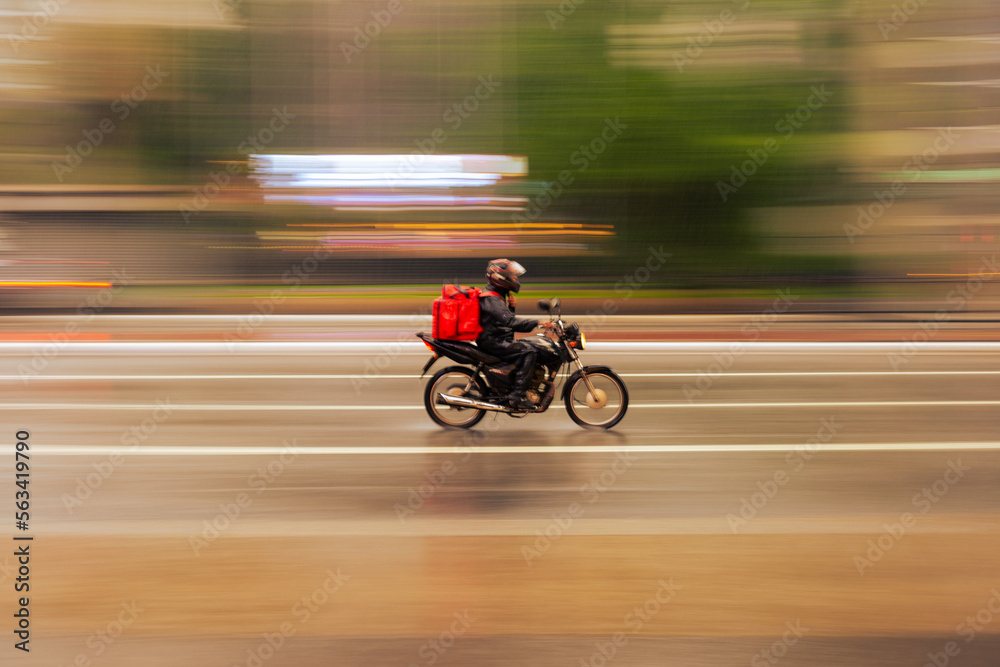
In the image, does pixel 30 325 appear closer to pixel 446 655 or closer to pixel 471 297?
pixel 471 297

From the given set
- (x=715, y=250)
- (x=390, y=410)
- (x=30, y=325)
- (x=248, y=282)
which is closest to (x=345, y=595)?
(x=390, y=410)

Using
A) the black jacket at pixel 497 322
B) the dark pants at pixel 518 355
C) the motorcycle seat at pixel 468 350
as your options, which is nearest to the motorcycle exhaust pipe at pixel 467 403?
the dark pants at pixel 518 355

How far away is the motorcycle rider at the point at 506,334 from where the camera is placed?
8.55 metres

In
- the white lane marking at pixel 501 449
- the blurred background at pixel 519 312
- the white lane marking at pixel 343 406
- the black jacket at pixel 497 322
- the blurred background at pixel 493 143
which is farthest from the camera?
the blurred background at pixel 493 143

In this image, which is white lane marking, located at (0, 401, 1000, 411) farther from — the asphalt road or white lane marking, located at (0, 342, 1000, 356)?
white lane marking, located at (0, 342, 1000, 356)

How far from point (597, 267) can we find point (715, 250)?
3.10 m

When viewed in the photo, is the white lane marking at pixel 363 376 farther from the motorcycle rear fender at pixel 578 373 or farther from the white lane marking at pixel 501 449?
the white lane marking at pixel 501 449

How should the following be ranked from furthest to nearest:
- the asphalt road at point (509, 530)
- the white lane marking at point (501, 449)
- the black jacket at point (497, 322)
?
1. the black jacket at point (497, 322)
2. the white lane marking at point (501, 449)
3. the asphalt road at point (509, 530)

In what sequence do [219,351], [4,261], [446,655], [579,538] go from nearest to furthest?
[446,655] → [579,538] → [219,351] → [4,261]

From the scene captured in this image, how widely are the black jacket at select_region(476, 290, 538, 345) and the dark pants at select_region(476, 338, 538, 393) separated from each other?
0.03 meters

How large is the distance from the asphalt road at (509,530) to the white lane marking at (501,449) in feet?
0.13

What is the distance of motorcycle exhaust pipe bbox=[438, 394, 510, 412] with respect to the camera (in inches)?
340

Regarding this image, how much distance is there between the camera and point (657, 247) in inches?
974

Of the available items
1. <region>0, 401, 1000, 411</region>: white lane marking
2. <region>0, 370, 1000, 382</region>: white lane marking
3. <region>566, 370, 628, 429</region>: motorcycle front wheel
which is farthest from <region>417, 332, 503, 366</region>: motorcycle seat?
<region>0, 370, 1000, 382</region>: white lane marking
